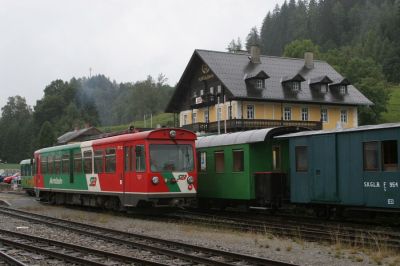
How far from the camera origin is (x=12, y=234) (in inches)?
→ 606

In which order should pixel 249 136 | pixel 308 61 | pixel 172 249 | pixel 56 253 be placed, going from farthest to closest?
pixel 308 61 → pixel 249 136 → pixel 172 249 → pixel 56 253

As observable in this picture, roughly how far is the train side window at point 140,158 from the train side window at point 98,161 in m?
2.91

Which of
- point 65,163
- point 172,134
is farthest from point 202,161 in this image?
point 65,163

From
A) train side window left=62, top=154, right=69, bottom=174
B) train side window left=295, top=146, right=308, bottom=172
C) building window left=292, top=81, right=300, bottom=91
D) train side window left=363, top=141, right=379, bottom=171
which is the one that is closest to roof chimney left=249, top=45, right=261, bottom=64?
building window left=292, top=81, right=300, bottom=91

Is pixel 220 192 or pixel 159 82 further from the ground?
pixel 159 82

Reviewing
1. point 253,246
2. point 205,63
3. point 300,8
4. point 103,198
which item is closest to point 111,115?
point 300,8

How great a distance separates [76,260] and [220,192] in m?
9.94

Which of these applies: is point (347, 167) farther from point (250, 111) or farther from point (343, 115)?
point (343, 115)

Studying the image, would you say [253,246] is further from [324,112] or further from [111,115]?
[111,115]

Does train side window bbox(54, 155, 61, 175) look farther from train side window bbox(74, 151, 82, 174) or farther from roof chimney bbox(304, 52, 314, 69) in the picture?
roof chimney bbox(304, 52, 314, 69)

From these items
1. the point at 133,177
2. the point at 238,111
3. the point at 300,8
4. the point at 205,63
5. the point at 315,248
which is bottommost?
the point at 315,248

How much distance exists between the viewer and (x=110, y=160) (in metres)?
20.6

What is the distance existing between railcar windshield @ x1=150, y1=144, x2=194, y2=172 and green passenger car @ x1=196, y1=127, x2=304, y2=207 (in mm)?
1329

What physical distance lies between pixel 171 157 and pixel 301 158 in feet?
13.6
